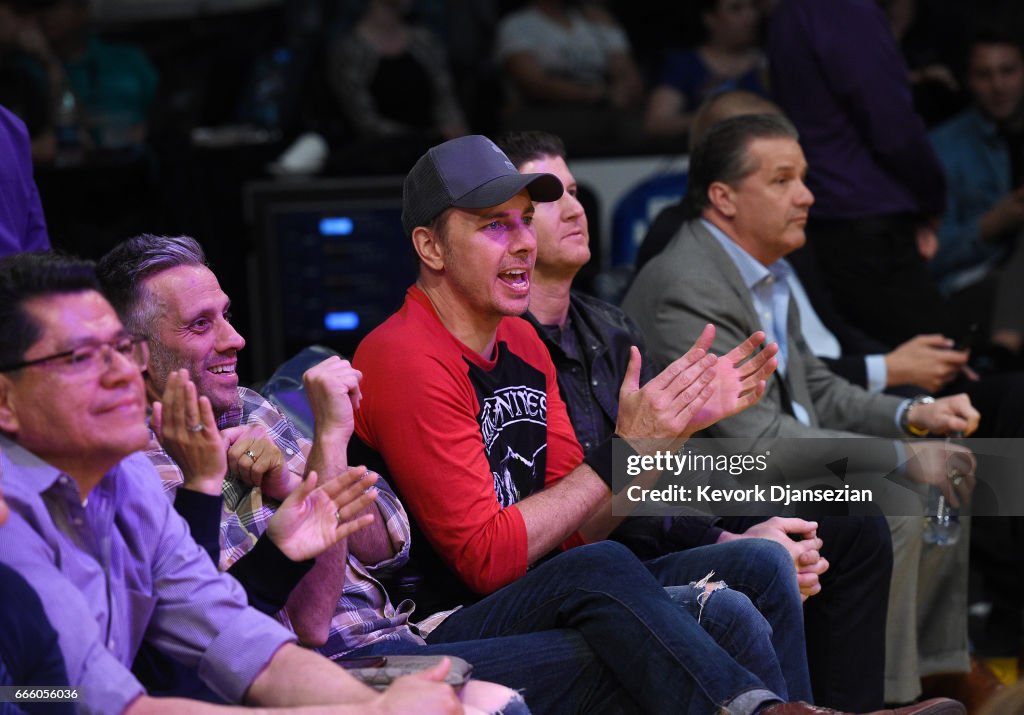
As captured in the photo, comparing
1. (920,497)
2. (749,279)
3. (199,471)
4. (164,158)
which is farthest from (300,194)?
(199,471)

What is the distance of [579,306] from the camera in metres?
3.41

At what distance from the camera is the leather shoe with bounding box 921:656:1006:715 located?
3.74 metres

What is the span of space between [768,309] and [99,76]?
3.46m

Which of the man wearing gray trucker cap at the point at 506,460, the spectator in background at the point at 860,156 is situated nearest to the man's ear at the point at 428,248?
the man wearing gray trucker cap at the point at 506,460

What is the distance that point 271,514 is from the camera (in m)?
2.53

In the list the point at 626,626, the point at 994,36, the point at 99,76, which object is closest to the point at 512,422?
the point at 626,626

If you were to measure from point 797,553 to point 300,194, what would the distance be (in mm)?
3067

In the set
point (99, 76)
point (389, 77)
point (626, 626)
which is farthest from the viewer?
point (389, 77)

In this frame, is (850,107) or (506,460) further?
(850,107)

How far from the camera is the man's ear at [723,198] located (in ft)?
12.5

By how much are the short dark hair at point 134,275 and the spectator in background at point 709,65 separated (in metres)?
4.10

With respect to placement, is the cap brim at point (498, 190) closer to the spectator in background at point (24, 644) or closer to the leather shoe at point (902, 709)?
the leather shoe at point (902, 709)

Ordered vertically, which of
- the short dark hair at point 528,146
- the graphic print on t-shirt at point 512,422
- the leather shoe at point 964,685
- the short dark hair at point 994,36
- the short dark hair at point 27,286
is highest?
the short dark hair at point 994,36

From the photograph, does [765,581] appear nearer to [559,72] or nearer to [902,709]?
[902,709]
